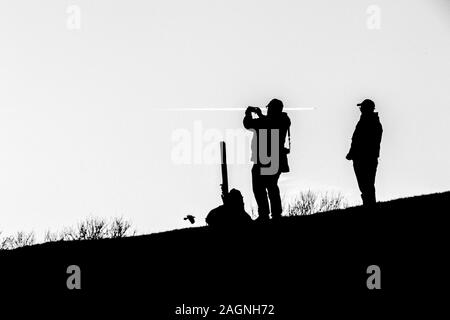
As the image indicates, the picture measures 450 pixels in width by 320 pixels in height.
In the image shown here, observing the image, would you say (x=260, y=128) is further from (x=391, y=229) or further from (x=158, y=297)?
(x=158, y=297)

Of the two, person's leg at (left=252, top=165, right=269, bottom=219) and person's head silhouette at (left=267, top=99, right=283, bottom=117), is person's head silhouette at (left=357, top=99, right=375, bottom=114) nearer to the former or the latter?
person's head silhouette at (left=267, top=99, right=283, bottom=117)

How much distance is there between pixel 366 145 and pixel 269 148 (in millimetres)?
1836

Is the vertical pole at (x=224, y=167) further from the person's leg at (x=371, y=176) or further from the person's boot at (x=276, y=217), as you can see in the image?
the person's leg at (x=371, y=176)

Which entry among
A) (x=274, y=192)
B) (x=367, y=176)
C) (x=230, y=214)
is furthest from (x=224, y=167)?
(x=367, y=176)

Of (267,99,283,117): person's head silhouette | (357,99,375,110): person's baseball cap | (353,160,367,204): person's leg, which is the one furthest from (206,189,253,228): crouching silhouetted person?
(357,99,375,110): person's baseball cap

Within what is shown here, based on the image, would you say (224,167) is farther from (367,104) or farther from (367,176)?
(367,104)

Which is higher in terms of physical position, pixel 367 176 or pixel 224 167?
pixel 224 167

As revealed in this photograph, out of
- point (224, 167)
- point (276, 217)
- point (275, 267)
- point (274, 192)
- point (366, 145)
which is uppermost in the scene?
point (366, 145)

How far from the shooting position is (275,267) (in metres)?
10.7

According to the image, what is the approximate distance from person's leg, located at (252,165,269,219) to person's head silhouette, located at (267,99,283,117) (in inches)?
38.2

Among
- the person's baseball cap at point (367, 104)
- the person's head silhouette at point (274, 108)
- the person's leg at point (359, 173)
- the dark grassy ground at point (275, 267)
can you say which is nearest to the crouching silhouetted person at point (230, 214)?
the dark grassy ground at point (275, 267)

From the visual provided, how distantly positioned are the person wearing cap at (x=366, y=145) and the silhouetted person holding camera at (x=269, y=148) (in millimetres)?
1323

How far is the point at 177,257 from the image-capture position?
12148 millimetres

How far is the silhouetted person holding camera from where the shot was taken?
14016mm
